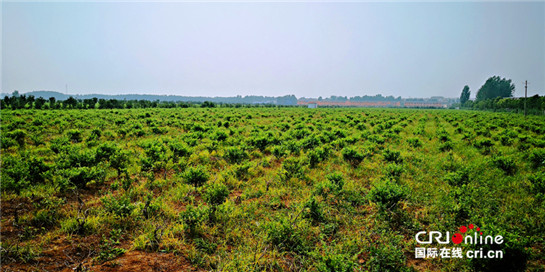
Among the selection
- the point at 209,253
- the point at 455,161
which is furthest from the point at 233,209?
the point at 455,161

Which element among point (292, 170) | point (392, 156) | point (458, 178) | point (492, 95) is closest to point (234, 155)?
point (292, 170)

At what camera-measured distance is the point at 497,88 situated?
12550cm

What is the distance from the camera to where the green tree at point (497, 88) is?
125250 millimetres

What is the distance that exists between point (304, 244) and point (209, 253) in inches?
68.7

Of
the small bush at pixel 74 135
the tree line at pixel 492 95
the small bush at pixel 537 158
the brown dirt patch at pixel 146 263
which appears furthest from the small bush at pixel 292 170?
the tree line at pixel 492 95

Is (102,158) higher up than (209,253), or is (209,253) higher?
(102,158)

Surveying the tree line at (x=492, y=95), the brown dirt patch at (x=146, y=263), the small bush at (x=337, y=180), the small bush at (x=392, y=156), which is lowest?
the brown dirt patch at (x=146, y=263)

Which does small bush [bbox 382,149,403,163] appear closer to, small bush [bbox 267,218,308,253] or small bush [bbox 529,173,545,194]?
small bush [bbox 529,173,545,194]

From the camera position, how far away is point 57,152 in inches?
364

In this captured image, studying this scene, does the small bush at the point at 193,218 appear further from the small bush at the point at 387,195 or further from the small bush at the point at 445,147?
the small bush at the point at 445,147

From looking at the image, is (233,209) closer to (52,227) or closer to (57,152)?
(52,227)

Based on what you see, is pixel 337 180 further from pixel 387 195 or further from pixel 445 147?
pixel 445 147

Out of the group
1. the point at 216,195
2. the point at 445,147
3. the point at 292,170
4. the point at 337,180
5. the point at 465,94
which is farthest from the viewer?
the point at 465,94

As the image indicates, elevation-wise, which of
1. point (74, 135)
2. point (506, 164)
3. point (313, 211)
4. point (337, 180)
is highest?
point (74, 135)
